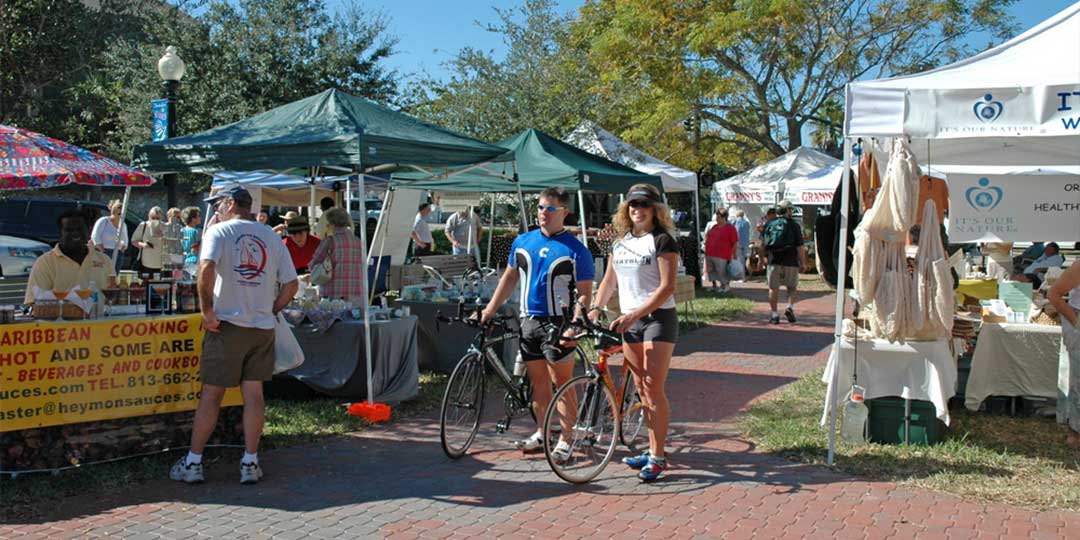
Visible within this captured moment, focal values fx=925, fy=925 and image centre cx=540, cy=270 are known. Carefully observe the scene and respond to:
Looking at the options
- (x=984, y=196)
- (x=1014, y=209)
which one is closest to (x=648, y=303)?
(x=984, y=196)

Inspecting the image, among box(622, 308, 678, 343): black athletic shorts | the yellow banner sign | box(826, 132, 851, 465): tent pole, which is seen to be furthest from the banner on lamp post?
box(826, 132, 851, 465): tent pole

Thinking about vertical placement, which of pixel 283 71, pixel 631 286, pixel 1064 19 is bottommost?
pixel 631 286

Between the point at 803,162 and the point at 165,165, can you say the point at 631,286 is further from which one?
the point at 803,162

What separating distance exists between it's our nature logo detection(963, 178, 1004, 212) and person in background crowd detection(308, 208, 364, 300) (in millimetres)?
5741

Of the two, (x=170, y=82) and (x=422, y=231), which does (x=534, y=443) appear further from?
(x=422, y=231)

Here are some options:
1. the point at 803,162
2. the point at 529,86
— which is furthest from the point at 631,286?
the point at 529,86

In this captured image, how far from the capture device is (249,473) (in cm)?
573

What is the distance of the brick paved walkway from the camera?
195 inches

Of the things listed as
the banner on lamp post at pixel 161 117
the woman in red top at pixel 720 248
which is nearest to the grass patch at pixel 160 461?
the banner on lamp post at pixel 161 117

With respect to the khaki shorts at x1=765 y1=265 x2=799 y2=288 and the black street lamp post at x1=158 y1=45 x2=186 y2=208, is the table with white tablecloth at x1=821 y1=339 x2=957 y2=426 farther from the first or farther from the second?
the black street lamp post at x1=158 y1=45 x2=186 y2=208

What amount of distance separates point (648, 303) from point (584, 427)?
36.2 inches

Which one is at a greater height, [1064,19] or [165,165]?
[1064,19]

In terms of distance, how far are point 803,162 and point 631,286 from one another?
17.3 metres

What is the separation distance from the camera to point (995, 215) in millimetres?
8531
